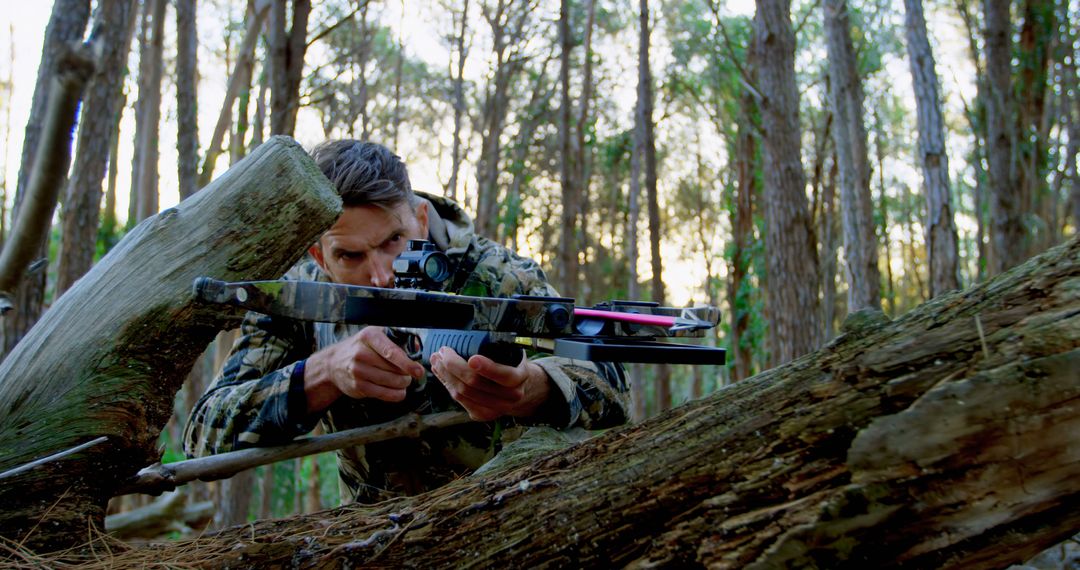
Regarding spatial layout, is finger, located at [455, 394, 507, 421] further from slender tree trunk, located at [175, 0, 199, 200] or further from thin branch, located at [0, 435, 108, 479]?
slender tree trunk, located at [175, 0, 199, 200]

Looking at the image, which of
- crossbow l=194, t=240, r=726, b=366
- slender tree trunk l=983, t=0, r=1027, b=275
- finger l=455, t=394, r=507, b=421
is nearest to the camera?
crossbow l=194, t=240, r=726, b=366

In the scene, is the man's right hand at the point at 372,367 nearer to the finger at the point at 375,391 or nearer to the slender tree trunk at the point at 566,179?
the finger at the point at 375,391

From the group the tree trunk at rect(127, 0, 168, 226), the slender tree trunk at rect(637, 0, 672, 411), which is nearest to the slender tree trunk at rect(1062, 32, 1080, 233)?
the slender tree trunk at rect(637, 0, 672, 411)

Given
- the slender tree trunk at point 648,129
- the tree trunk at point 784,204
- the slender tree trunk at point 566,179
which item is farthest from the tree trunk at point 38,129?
the slender tree trunk at point 648,129

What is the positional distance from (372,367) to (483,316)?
58 centimetres

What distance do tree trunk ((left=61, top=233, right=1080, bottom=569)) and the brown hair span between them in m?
1.32

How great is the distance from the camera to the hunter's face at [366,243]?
8.89ft

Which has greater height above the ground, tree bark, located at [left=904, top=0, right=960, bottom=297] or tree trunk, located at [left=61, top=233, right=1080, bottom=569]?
tree bark, located at [left=904, top=0, right=960, bottom=297]

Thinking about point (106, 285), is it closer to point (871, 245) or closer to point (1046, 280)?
point (1046, 280)

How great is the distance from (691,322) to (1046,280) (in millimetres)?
758

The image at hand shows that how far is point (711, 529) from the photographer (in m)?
1.39

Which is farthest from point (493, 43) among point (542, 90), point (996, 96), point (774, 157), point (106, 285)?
point (106, 285)

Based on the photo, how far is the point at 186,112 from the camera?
6.81 metres

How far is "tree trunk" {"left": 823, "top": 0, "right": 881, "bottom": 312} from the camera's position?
7479mm
